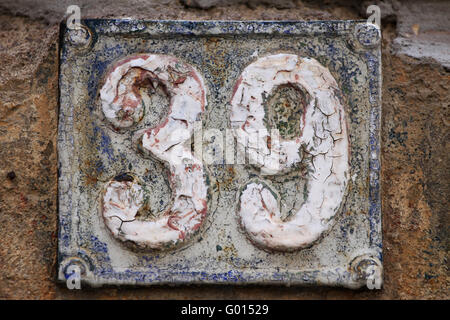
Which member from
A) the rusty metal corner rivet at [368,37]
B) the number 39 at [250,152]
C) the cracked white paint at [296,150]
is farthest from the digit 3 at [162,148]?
the rusty metal corner rivet at [368,37]

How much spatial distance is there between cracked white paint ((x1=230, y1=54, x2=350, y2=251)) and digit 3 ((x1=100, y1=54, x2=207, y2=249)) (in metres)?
0.11

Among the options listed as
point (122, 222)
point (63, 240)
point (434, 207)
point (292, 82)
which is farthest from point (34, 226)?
point (434, 207)

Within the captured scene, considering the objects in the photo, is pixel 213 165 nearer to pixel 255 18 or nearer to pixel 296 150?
pixel 296 150

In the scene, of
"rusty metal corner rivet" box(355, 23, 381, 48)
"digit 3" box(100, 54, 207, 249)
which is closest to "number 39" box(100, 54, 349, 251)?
"digit 3" box(100, 54, 207, 249)

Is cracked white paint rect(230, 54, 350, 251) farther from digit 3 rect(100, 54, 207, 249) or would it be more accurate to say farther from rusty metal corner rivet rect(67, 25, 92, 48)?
rusty metal corner rivet rect(67, 25, 92, 48)

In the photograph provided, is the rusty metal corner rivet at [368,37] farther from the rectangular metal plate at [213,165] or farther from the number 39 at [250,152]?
the number 39 at [250,152]

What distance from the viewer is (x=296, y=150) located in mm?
1426

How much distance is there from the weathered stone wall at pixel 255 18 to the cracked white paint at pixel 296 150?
0.13 m

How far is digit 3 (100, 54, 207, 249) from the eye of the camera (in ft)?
4.63

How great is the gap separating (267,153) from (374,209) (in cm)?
28

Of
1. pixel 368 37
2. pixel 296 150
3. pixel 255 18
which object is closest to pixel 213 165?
pixel 296 150

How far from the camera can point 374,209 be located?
144cm

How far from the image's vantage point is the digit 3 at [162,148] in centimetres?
141
